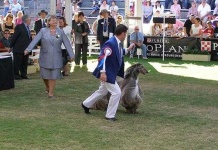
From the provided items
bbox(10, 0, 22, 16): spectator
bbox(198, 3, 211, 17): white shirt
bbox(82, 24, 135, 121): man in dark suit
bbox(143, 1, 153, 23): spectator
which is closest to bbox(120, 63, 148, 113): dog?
bbox(82, 24, 135, 121): man in dark suit

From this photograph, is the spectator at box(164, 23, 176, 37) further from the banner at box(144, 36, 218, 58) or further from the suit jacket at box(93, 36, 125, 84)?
the suit jacket at box(93, 36, 125, 84)

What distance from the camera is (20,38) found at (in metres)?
15.9

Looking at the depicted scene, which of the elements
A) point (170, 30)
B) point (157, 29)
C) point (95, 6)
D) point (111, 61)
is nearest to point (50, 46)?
point (111, 61)

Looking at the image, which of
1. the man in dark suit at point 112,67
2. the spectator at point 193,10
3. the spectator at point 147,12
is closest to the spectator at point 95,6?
the spectator at point 147,12

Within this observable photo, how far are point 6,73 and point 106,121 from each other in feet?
15.6

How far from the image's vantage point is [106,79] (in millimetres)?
9984

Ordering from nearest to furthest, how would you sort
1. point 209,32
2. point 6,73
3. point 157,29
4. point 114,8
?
1. point 6,73
2. point 209,32
3. point 157,29
4. point 114,8

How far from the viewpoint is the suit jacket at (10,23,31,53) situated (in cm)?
1583

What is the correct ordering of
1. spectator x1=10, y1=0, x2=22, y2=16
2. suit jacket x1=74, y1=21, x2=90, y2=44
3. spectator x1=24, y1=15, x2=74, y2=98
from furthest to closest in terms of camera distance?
spectator x1=10, y1=0, x2=22, y2=16 < suit jacket x1=74, y1=21, x2=90, y2=44 < spectator x1=24, y1=15, x2=74, y2=98

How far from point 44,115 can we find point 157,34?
50.2 feet

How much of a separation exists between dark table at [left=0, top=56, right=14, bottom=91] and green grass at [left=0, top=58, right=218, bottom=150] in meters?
0.24

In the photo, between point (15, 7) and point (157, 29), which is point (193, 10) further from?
point (15, 7)

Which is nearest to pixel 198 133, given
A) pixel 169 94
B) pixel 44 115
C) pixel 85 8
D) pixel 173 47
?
pixel 44 115

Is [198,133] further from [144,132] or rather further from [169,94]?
[169,94]
